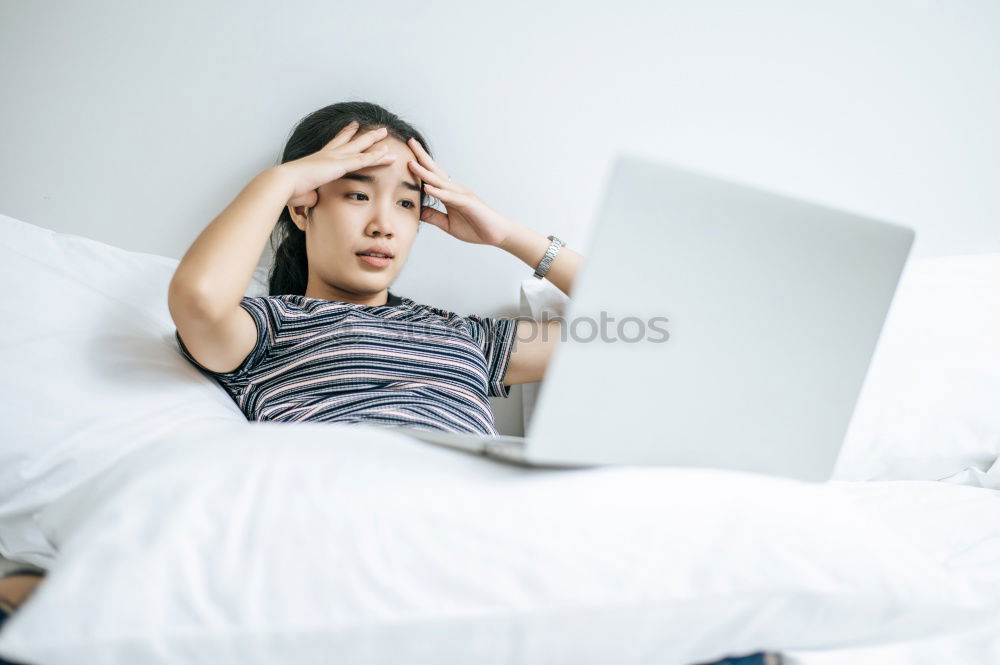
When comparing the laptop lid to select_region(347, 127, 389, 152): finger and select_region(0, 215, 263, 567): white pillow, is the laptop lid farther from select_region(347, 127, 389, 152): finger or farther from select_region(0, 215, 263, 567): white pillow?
select_region(347, 127, 389, 152): finger

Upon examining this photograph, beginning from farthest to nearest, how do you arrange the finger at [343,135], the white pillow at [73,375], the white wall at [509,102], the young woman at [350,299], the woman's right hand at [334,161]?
the white wall at [509,102] → the finger at [343,135] → the woman's right hand at [334,161] → the young woman at [350,299] → the white pillow at [73,375]

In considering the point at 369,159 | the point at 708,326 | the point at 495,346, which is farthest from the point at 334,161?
the point at 708,326

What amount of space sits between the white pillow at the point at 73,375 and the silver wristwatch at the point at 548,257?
0.57 metres

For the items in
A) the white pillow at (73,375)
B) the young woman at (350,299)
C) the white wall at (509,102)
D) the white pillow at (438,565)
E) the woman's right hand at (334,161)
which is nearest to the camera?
the white pillow at (438,565)

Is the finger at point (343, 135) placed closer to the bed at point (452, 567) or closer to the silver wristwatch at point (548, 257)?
the silver wristwatch at point (548, 257)

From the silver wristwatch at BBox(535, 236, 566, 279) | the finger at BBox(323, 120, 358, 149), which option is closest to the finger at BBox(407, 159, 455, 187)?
the finger at BBox(323, 120, 358, 149)

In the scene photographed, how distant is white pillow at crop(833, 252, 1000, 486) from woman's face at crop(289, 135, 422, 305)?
0.80 m

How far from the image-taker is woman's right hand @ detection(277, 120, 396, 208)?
0.97 m

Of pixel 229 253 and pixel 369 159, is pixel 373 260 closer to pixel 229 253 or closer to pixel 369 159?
pixel 369 159

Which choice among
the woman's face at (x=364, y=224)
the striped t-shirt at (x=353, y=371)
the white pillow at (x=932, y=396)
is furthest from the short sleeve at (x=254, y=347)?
the white pillow at (x=932, y=396)

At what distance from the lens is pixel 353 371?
962 millimetres

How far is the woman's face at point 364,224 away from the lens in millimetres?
1081

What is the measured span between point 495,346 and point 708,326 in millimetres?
666

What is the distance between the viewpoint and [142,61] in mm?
1184
